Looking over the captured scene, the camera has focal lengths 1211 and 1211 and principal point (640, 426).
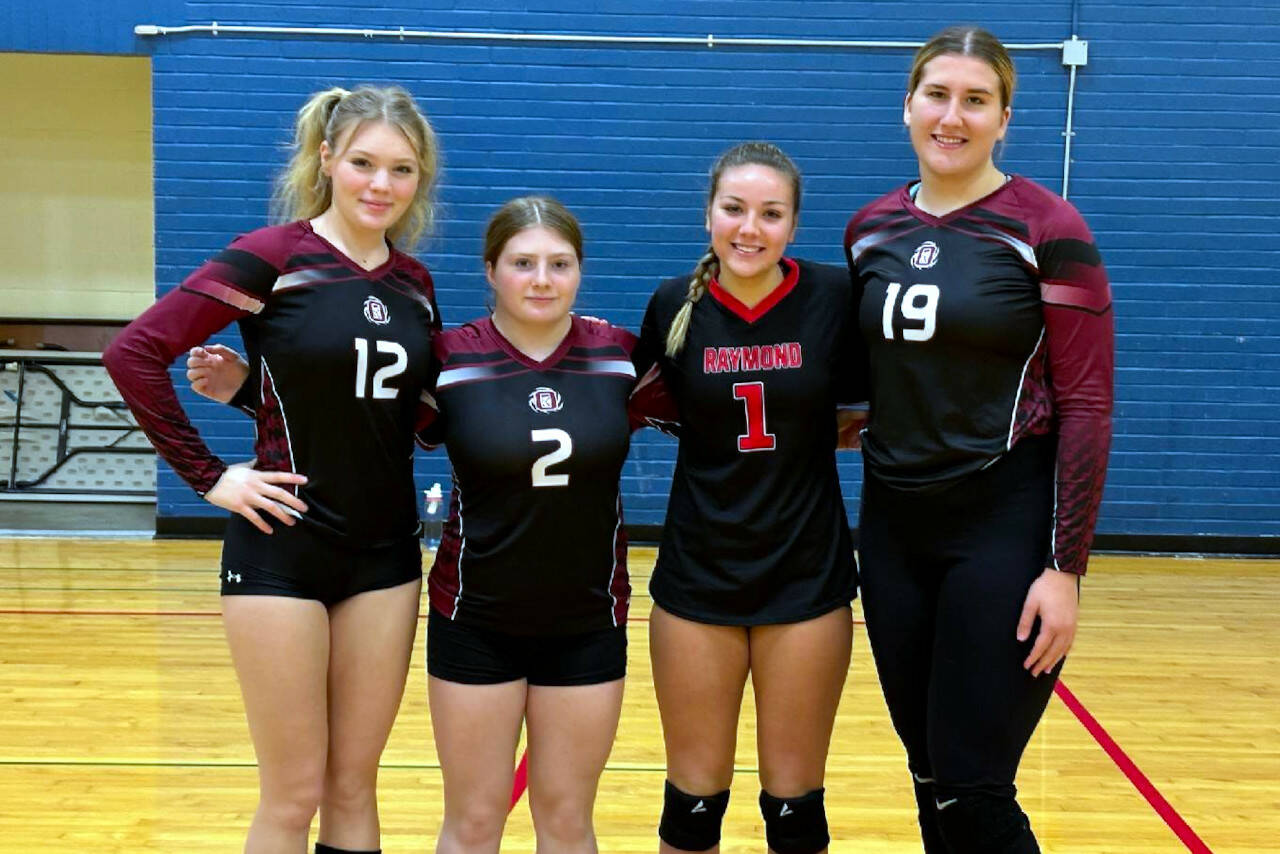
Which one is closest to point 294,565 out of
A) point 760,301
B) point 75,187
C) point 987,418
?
point 760,301

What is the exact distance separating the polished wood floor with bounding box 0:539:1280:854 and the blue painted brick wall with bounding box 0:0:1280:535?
1.79 metres

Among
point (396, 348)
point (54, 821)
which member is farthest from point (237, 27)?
point (396, 348)

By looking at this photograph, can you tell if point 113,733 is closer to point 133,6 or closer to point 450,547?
point 450,547

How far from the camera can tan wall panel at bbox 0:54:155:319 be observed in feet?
29.8

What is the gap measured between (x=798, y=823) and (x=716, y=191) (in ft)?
4.34

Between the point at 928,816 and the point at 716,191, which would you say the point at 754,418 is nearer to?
the point at 716,191

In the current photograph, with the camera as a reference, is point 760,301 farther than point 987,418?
Yes

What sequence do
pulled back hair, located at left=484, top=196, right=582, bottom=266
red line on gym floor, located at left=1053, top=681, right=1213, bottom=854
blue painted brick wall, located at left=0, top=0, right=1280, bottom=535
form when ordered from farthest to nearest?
blue painted brick wall, located at left=0, top=0, right=1280, bottom=535, red line on gym floor, located at left=1053, top=681, right=1213, bottom=854, pulled back hair, located at left=484, top=196, right=582, bottom=266

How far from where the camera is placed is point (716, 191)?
251 cm

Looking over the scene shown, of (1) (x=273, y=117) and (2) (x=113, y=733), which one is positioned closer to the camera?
(2) (x=113, y=733)

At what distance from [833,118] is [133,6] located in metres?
4.27

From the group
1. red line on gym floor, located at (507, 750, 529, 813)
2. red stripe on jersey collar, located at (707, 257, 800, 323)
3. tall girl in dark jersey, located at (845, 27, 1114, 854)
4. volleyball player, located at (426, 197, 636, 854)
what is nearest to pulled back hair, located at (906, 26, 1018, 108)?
tall girl in dark jersey, located at (845, 27, 1114, 854)

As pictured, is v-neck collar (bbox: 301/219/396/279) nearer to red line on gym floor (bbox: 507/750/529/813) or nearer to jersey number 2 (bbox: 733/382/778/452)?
jersey number 2 (bbox: 733/382/778/452)

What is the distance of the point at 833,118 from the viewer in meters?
7.43
